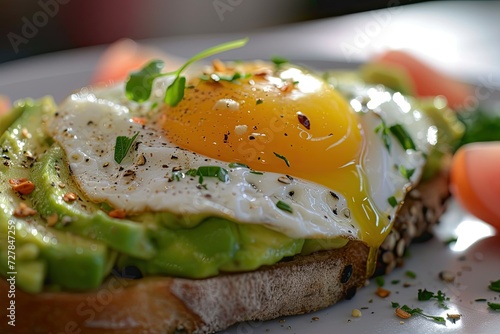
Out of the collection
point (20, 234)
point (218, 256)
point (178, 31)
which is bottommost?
point (178, 31)

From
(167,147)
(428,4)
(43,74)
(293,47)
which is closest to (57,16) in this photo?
(43,74)

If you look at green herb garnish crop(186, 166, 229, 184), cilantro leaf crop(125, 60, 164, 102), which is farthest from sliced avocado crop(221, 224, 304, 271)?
cilantro leaf crop(125, 60, 164, 102)

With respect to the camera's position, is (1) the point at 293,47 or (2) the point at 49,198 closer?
(2) the point at 49,198

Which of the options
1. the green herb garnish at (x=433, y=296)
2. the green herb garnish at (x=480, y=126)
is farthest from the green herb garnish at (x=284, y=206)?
the green herb garnish at (x=480, y=126)

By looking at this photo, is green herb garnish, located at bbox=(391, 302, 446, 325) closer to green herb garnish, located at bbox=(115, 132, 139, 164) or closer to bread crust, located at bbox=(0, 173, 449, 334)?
bread crust, located at bbox=(0, 173, 449, 334)

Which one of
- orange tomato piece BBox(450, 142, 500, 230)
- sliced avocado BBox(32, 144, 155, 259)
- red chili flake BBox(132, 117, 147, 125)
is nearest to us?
sliced avocado BBox(32, 144, 155, 259)

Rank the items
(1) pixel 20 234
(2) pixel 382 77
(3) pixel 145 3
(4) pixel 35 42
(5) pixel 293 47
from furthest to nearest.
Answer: (3) pixel 145 3 < (4) pixel 35 42 < (5) pixel 293 47 < (2) pixel 382 77 < (1) pixel 20 234

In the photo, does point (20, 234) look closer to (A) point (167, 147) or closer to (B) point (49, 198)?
(B) point (49, 198)
